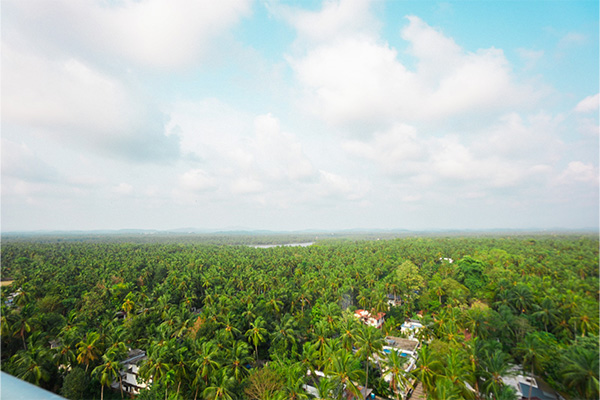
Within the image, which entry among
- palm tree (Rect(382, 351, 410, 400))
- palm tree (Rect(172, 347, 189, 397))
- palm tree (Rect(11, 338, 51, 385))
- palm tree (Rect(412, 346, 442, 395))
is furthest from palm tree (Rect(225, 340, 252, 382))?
palm tree (Rect(412, 346, 442, 395))

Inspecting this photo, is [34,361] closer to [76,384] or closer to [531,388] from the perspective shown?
[76,384]

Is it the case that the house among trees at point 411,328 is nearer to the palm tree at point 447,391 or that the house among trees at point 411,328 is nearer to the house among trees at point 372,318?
the house among trees at point 372,318

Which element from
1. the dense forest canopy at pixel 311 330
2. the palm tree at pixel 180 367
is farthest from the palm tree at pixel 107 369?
the palm tree at pixel 180 367

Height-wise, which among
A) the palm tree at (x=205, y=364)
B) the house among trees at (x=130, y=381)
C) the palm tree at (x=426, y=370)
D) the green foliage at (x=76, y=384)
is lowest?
the house among trees at (x=130, y=381)

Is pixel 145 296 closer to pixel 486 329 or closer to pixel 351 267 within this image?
pixel 351 267

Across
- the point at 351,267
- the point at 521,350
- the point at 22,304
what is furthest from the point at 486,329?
the point at 22,304

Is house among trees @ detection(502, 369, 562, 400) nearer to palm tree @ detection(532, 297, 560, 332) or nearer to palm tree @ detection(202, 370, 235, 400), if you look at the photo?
palm tree @ detection(532, 297, 560, 332)
